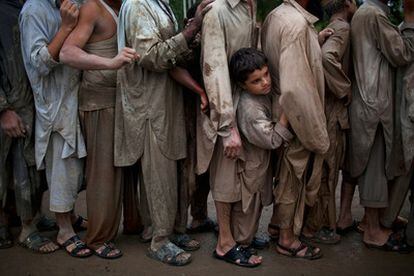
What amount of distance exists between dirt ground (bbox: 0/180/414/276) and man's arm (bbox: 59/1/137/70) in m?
1.31

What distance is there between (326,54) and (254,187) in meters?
0.99

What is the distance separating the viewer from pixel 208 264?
11.3 ft

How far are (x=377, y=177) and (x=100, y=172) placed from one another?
189 centimetres

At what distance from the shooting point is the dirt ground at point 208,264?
336cm

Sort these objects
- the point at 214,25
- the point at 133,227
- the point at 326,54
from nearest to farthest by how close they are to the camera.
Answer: the point at 214,25
the point at 326,54
the point at 133,227

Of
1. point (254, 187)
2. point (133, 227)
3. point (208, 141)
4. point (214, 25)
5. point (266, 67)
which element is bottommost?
point (133, 227)

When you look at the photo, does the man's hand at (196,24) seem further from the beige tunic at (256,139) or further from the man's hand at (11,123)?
the man's hand at (11,123)

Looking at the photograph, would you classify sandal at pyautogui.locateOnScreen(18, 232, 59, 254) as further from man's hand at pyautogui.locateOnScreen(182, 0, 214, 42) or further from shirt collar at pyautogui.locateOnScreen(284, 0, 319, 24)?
shirt collar at pyautogui.locateOnScreen(284, 0, 319, 24)

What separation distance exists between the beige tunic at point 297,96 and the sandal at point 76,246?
1.37m

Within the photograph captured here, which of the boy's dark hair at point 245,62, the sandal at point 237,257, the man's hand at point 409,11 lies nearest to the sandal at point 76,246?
the sandal at point 237,257

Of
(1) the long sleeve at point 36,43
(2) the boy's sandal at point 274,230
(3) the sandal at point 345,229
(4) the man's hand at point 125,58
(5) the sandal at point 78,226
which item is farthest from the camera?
(5) the sandal at point 78,226

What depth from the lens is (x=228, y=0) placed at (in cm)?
319

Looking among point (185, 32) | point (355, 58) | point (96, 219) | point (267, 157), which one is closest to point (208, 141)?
point (267, 157)

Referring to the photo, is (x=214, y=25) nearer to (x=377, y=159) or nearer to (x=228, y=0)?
(x=228, y=0)
